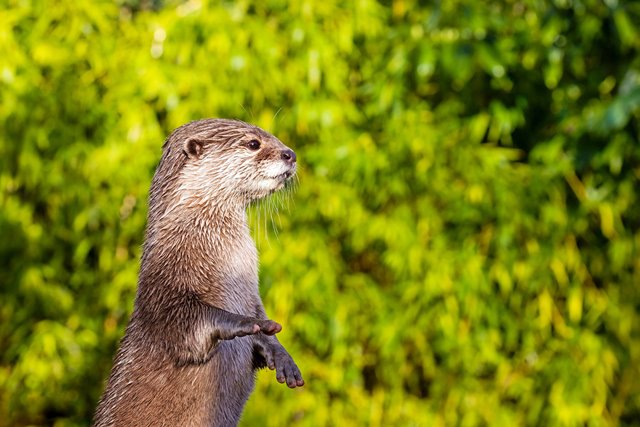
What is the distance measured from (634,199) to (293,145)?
56.8 inches

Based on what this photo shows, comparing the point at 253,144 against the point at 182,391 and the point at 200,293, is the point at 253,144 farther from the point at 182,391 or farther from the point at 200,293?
the point at 182,391

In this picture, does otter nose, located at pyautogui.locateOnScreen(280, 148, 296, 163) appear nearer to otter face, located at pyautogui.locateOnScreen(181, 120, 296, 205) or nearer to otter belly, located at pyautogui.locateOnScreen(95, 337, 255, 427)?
otter face, located at pyautogui.locateOnScreen(181, 120, 296, 205)

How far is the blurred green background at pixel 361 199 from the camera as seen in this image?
15.8ft

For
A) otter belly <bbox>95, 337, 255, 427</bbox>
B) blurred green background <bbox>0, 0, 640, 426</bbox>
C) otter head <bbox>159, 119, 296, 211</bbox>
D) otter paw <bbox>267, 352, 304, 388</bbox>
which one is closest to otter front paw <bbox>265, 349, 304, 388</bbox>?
otter paw <bbox>267, 352, 304, 388</bbox>

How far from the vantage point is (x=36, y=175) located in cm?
481

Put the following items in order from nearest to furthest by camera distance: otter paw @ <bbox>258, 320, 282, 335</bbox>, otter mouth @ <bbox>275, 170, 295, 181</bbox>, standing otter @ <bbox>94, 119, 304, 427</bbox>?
otter paw @ <bbox>258, 320, 282, 335</bbox>, standing otter @ <bbox>94, 119, 304, 427</bbox>, otter mouth @ <bbox>275, 170, 295, 181</bbox>

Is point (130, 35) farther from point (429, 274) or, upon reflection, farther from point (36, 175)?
point (429, 274)

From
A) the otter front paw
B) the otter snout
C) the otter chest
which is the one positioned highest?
the otter snout

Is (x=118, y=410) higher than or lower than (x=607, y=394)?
higher

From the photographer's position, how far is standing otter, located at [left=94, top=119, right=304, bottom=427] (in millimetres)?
2453

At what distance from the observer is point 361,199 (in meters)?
4.98

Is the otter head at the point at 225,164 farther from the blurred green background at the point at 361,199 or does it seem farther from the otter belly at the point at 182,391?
the blurred green background at the point at 361,199

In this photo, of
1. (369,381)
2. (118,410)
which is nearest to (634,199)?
(369,381)

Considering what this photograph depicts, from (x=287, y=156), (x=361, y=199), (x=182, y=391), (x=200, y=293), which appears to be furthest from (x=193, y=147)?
(x=361, y=199)
